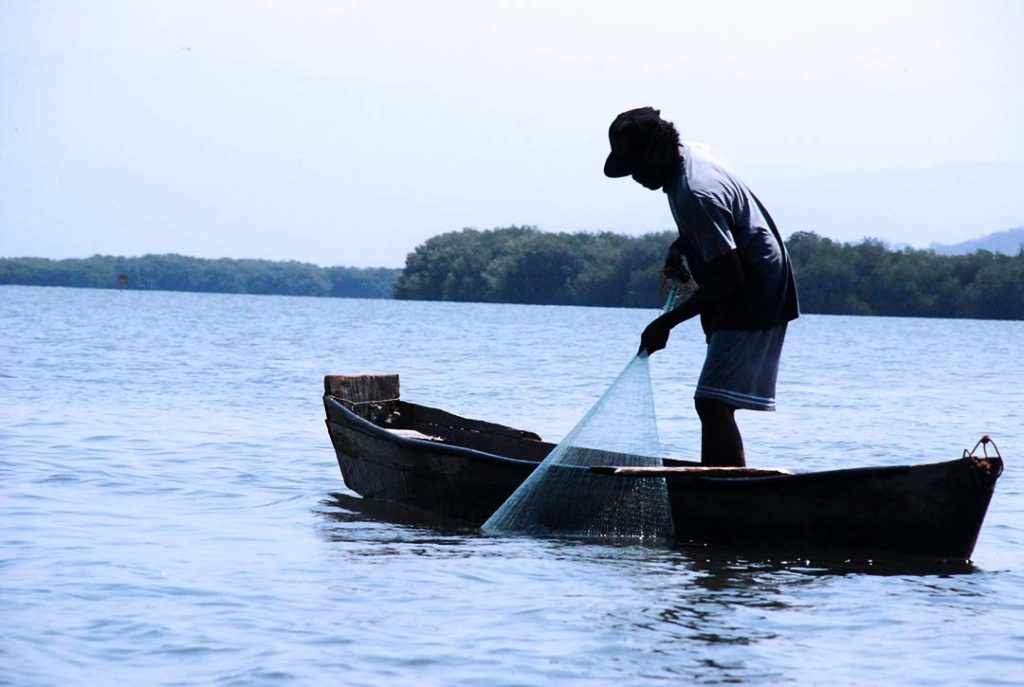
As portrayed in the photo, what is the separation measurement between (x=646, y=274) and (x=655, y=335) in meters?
84.3

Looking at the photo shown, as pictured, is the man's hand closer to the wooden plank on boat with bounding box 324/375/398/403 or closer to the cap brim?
the cap brim

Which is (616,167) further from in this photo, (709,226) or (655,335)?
(655,335)

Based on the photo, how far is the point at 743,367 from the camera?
23.3 ft

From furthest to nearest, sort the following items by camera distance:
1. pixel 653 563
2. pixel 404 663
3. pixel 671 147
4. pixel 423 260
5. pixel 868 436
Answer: pixel 423 260 < pixel 868 436 < pixel 653 563 < pixel 671 147 < pixel 404 663

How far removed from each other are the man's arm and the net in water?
1.07ft

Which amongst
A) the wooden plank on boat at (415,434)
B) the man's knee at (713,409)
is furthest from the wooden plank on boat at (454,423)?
the man's knee at (713,409)

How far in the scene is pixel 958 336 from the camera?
57531 millimetres

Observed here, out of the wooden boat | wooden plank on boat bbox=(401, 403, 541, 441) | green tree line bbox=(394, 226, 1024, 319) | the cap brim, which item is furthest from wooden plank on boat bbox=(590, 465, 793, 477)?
Answer: green tree line bbox=(394, 226, 1024, 319)

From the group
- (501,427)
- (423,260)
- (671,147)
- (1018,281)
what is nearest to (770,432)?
(501,427)

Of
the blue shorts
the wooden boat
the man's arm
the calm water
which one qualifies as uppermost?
the man's arm

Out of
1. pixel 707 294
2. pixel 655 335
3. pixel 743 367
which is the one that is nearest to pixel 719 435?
pixel 743 367

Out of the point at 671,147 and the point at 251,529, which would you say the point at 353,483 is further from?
the point at 671,147

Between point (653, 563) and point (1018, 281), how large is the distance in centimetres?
7522

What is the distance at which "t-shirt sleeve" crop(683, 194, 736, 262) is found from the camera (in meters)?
6.84
